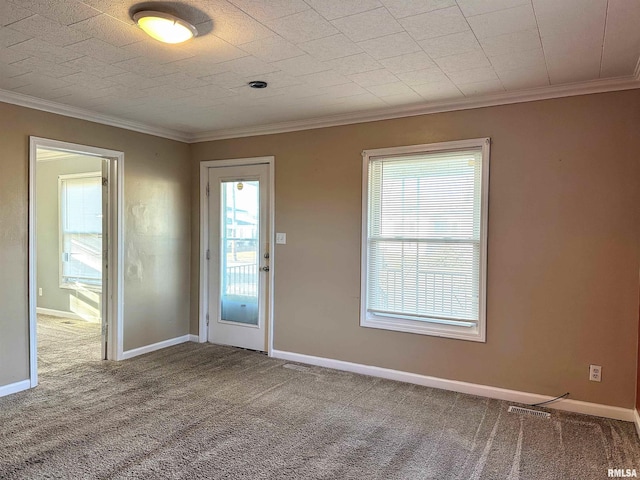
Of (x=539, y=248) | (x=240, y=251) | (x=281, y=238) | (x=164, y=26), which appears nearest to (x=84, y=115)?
(x=240, y=251)

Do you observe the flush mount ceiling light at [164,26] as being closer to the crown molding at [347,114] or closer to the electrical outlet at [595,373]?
the crown molding at [347,114]

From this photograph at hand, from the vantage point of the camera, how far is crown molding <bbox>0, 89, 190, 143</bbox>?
340 centimetres

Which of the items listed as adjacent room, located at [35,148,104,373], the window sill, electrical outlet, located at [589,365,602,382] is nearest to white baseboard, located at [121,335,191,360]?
adjacent room, located at [35,148,104,373]

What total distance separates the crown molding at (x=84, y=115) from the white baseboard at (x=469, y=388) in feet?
8.69

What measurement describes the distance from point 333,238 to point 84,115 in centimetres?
256

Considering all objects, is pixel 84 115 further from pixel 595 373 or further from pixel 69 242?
pixel 595 373

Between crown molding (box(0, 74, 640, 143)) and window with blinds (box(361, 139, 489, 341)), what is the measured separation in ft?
1.04

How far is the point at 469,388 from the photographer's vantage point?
349cm

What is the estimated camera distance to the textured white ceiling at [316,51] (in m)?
2.02

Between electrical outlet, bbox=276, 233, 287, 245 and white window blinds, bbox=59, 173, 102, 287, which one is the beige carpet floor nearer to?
electrical outlet, bbox=276, 233, 287, 245

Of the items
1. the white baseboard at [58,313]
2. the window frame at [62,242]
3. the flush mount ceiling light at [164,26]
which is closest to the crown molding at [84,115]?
the flush mount ceiling light at [164,26]

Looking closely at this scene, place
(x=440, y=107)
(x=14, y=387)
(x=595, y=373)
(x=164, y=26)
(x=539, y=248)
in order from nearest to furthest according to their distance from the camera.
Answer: (x=164, y=26), (x=595, y=373), (x=539, y=248), (x=14, y=387), (x=440, y=107)

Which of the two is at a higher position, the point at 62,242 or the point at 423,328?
the point at 62,242

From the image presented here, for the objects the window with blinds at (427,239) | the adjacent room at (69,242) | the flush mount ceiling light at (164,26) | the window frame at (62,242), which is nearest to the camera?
the flush mount ceiling light at (164,26)
